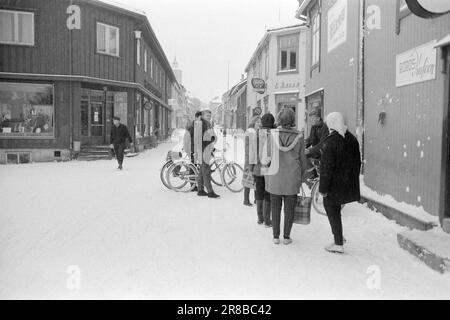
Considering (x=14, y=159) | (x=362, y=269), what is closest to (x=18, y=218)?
(x=362, y=269)

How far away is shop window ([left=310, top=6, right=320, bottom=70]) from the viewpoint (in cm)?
1254

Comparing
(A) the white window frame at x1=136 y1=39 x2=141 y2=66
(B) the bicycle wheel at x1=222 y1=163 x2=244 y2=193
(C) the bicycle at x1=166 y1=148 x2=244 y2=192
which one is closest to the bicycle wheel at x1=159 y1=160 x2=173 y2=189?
(C) the bicycle at x1=166 y1=148 x2=244 y2=192

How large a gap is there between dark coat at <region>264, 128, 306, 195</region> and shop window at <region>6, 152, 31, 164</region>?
45.3 ft

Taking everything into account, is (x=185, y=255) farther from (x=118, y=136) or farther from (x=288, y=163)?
(x=118, y=136)

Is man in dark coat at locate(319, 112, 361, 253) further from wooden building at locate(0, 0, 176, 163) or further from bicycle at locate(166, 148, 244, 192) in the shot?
wooden building at locate(0, 0, 176, 163)

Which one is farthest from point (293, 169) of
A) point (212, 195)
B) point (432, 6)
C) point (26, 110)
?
point (26, 110)

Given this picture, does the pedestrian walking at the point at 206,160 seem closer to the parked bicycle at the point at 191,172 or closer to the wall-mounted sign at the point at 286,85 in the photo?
the parked bicycle at the point at 191,172

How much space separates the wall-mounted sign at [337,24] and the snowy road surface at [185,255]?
13.9 feet

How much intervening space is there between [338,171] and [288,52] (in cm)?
2222

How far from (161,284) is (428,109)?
4.16 meters

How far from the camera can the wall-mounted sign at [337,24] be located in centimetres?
953

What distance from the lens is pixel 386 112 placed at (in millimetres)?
7043
